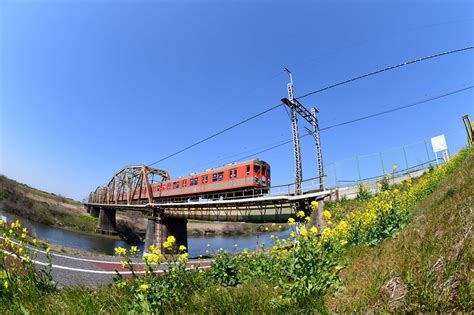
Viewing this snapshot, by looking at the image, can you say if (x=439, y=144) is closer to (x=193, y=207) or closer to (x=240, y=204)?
(x=240, y=204)

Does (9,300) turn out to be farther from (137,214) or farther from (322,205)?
(137,214)

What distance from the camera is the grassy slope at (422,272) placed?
190cm

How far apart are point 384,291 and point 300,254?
2.78 ft

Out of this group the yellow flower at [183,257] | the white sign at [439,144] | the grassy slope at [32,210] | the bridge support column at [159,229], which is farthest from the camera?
the grassy slope at [32,210]

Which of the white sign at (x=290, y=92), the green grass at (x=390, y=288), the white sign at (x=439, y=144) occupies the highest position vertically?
the white sign at (x=290, y=92)

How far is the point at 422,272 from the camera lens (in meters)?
2.22

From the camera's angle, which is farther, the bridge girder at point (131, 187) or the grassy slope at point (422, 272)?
the bridge girder at point (131, 187)

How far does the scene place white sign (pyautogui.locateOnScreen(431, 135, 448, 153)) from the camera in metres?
15.4

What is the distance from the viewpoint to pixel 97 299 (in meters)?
3.58

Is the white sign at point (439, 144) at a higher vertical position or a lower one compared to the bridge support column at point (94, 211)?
higher

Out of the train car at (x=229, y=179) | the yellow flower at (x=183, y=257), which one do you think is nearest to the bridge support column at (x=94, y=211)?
the train car at (x=229, y=179)

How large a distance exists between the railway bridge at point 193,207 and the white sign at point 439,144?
24.2 feet

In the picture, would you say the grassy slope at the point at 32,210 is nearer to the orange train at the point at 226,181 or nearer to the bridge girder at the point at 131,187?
the bridge girder at the point at 131,187

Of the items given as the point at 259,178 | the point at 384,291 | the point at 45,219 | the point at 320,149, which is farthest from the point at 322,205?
the point at 45,219
